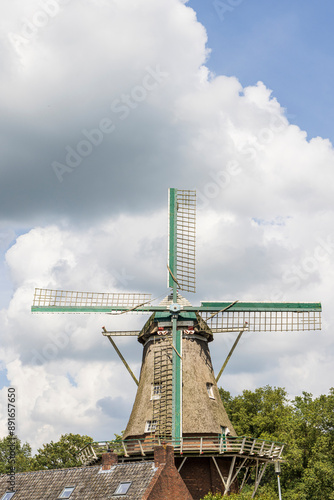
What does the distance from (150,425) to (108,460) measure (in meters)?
3.62

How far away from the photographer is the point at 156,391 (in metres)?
34.8

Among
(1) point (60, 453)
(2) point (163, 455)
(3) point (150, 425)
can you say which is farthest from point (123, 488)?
(1) point (60, 453)

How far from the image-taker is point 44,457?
63.2 m

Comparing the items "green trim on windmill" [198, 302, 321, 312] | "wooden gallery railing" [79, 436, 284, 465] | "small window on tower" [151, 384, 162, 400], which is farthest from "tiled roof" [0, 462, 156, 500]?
"green trim on windmill" [198, 302, 321, 312]

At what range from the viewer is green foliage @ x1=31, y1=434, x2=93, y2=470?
62.7 m

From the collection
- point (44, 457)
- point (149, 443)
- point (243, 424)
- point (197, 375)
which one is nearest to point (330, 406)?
point (243, 424)

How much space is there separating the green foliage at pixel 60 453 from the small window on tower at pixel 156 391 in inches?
1191

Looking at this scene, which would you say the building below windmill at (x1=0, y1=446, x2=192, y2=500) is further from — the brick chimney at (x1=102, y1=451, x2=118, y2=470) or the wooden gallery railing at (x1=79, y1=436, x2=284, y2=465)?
the wooden gallery railing at (x1=79, y1=436, x2=284, y2=465)

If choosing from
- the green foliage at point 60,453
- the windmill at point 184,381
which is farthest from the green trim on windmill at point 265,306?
the green foliage at point 60,453

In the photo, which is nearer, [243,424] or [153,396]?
[153,396]

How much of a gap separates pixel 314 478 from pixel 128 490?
1919 centimetres

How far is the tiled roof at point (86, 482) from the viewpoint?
2883 cm

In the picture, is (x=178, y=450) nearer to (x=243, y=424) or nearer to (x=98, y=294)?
(x=98, y=294)

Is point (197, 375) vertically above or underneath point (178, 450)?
above
